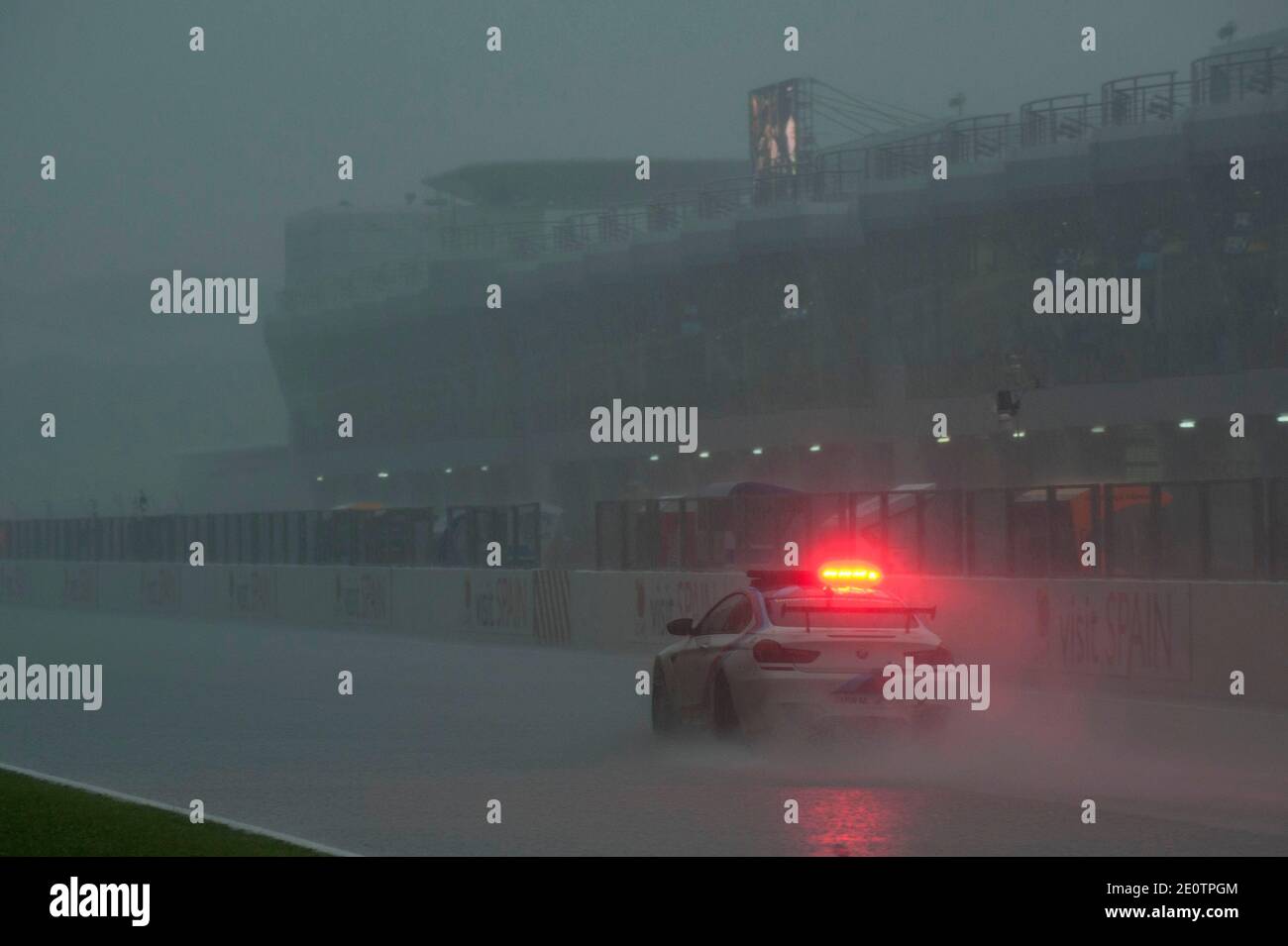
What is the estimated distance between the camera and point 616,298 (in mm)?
80312

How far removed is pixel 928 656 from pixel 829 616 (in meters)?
0.77

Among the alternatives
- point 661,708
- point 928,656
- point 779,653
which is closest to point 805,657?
point 779,653

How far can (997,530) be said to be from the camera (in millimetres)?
22359

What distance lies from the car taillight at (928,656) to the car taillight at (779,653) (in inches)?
26.6

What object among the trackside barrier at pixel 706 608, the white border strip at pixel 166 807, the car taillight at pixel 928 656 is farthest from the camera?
the trackside barrier at pixel 706 608

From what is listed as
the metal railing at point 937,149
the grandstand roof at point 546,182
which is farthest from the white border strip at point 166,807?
the grandstand roof at point 546,182

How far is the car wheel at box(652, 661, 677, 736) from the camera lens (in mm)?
14703

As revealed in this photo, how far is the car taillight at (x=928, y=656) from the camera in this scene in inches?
509

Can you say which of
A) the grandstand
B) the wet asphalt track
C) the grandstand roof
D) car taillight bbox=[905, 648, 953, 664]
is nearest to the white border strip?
the wet asphalt track

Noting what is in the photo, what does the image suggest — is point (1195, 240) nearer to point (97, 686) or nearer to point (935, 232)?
point (935, 232)

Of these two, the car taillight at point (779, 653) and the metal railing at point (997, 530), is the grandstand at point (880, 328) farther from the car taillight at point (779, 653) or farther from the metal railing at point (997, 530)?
the car taillight at point (779, 653)

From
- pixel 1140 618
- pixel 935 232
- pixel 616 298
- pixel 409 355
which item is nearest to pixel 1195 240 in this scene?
pixel 935 232
